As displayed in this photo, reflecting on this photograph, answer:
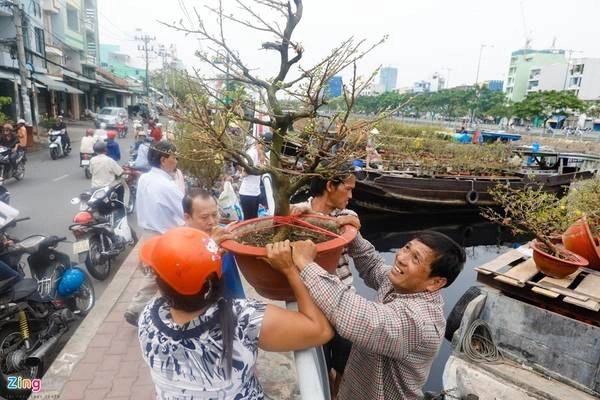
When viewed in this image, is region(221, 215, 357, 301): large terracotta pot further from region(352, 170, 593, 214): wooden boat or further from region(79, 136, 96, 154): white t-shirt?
region(79, 136, 96, 154): white t-shirt

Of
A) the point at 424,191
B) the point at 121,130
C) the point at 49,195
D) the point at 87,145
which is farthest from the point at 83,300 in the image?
the point at 121,130

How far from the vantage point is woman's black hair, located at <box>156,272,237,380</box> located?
1.16 m

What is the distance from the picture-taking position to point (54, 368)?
2955 millimetres

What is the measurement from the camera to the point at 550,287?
3400mm

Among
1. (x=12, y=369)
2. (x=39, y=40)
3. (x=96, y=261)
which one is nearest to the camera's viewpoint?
(x=12, y=369)

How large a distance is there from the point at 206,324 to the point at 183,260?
0.83ft

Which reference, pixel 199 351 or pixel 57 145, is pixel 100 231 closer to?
pixel 199 351

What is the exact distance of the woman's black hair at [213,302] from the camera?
1161mm

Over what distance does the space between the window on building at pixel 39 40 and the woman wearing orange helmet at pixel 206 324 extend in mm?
25699

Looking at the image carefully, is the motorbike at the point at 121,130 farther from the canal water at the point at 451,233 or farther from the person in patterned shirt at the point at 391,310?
the person in patterned shirt at the point at 391,310

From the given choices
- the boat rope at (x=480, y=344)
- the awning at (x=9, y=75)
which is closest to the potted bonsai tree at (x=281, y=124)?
the boat rope at (x=480, y=344)

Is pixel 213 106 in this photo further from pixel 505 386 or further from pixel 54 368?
A: pixel 505 386

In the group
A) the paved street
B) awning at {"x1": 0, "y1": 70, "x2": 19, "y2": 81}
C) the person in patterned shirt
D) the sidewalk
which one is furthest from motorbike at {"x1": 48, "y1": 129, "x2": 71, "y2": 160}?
the person in patterned shirt

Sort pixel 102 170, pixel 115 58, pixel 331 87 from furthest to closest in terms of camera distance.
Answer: pixel 115 58, pixel 102 170, pixel 331 87
